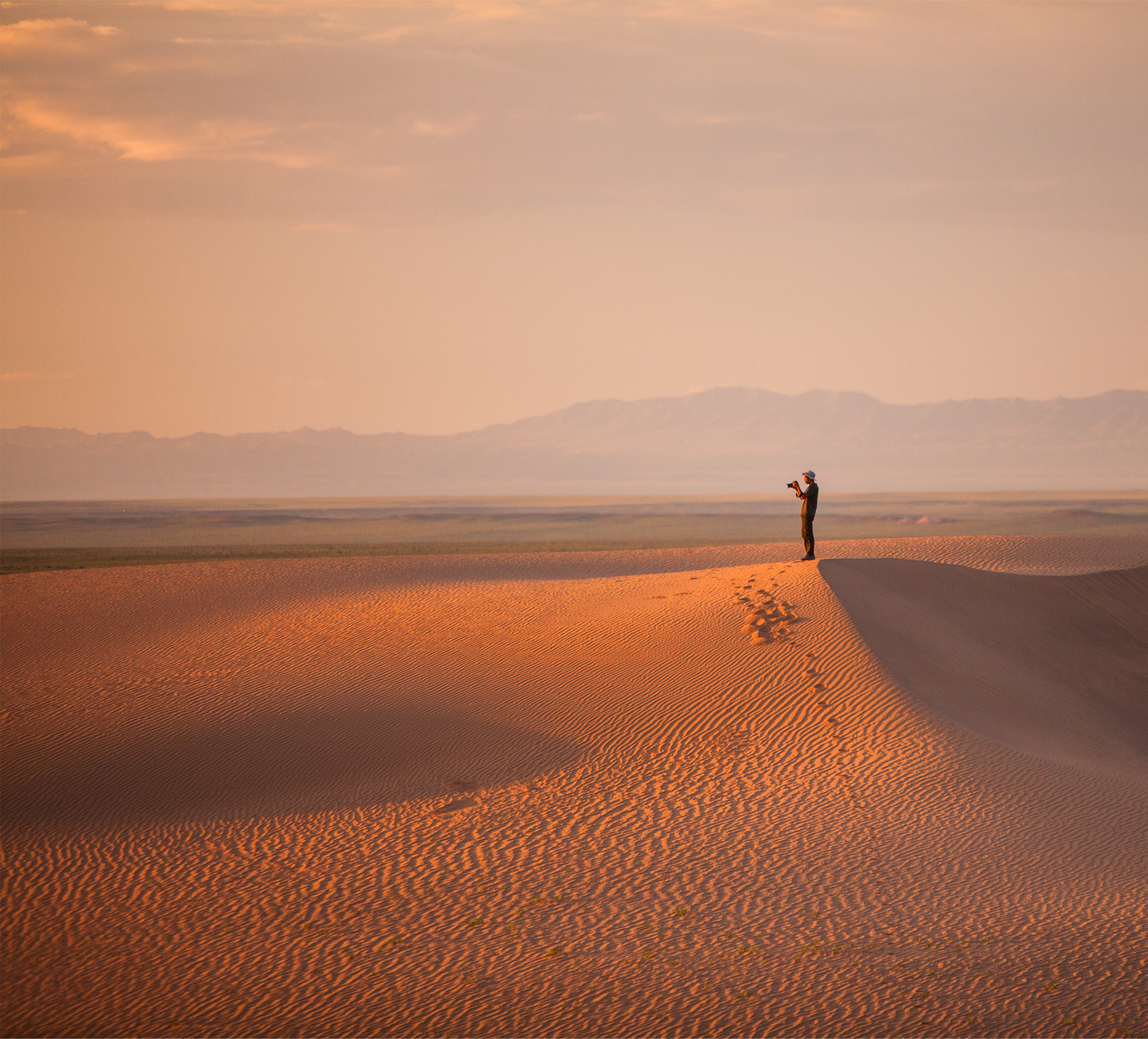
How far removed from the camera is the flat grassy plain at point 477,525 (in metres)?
64.9

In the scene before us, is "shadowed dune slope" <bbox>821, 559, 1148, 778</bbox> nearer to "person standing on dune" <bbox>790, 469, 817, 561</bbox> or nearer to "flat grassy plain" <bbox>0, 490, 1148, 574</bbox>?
"person standing on dune" <bbox>790, 469, 817, 561</bbox>

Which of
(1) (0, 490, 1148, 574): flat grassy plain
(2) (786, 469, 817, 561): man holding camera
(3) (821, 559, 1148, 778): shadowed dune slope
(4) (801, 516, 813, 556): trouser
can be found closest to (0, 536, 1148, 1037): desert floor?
(3) (821, 559, 1148, 778): shadowed dune slope

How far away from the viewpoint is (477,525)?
104 m

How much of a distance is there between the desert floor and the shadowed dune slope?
0.10m

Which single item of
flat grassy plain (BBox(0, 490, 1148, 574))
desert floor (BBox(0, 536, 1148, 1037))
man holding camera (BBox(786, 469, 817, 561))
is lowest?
desert floor (BBox(0, 536, 1148, 1037))

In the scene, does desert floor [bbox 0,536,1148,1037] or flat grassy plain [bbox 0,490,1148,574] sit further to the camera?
flat grassy plain [bbox 0,490,1148,574]

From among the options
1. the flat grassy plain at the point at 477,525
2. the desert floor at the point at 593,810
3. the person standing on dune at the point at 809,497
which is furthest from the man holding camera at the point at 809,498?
the flat grassy plain at the point at 477,525

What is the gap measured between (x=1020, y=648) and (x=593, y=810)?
1189 cm

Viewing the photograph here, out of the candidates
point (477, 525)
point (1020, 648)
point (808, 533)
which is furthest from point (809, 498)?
point (477, 525)

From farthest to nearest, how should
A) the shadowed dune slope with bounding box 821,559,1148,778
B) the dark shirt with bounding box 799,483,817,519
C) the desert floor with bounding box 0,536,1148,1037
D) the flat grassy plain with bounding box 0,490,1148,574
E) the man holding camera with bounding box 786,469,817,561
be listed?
the flat grassy plain with bounding box 0,490,1148,574 < the dark shirt with bounding box 799,483,817,519 < the man holding camera with bounding box 786,469,817,561 < the shadowed dune slope with bounding box 821,559,1148,778 < the desert floor with bounding box 0,536,1148,1037

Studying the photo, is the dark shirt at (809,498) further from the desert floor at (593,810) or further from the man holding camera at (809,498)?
the desert floor at (593,810)

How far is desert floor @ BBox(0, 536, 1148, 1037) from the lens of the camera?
7.75 m

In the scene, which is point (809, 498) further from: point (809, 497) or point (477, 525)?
point (477, 525)

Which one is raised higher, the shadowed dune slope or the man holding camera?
the man holding camera
